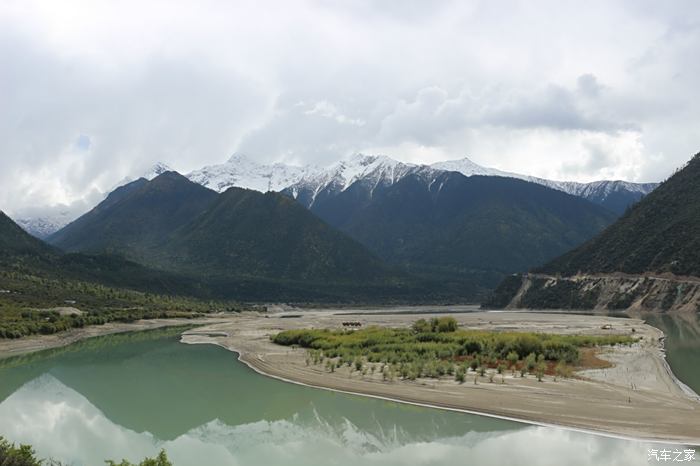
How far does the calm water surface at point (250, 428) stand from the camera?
82.9 ft

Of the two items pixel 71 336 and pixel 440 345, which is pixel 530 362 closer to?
pixel 440 345

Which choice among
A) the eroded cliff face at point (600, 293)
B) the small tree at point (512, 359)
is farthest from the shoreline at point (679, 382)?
the eroded cliff face at point (600, 293)

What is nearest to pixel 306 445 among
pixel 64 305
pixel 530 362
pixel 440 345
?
pixel 530 362

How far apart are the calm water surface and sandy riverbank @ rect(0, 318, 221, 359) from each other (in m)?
20.6

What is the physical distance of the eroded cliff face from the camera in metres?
122

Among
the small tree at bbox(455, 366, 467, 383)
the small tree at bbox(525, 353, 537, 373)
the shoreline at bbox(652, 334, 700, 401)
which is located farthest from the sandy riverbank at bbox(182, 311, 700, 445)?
the small tree at bbox(525, 353, 537, 373)

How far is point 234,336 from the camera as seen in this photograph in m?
84.3

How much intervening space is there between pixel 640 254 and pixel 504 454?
134180 mm

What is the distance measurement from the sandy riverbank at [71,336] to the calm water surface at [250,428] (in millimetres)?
20597

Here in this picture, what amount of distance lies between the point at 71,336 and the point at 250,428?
198ft

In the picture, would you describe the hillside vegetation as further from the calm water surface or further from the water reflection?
the water reflection

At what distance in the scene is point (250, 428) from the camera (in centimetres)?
3166

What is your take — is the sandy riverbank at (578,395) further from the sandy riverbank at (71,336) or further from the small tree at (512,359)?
the sandy riverbank at (71,336)

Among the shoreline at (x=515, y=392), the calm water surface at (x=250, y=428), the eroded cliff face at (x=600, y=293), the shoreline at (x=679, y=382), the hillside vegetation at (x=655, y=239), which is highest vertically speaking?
the hillside vegetation at (x=655, y=239)
